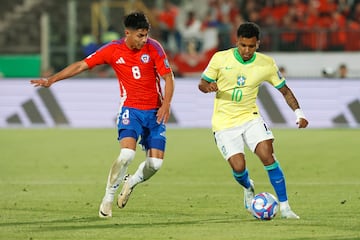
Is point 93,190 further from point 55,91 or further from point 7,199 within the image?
point 55,91

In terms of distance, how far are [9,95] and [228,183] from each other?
12051mm

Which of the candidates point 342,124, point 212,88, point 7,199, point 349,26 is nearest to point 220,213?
point 212,88

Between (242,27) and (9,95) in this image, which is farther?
(9,95)

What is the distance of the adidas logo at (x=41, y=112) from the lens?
25891 millimetres

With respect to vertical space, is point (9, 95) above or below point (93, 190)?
below

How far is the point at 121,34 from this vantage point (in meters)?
33.2

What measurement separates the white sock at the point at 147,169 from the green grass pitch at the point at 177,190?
36cm

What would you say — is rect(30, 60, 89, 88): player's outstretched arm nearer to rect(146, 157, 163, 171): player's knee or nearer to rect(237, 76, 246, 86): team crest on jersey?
rect(146, 157, 163, 171): player's knee

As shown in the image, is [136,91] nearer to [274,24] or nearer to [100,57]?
[100,57]

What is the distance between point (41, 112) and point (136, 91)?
14.6 meters

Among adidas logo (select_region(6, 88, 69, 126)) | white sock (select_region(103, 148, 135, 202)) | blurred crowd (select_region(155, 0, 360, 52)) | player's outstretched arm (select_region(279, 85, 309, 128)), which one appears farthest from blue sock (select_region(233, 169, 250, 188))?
blurred crowd (select_region(155, 0, 360, 52))

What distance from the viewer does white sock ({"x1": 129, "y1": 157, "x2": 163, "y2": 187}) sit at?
11.7m

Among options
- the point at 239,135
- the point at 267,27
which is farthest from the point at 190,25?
the point at 239,135

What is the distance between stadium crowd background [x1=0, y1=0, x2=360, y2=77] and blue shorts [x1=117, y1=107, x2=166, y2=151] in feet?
55.5
